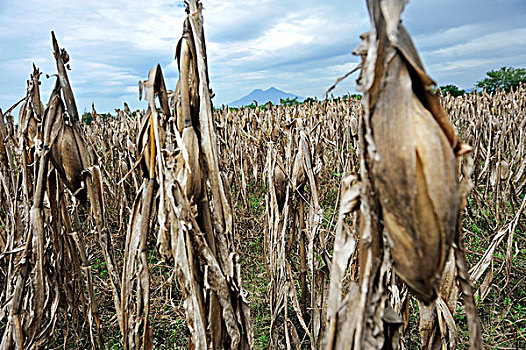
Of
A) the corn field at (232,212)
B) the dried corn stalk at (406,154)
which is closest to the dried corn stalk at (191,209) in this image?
the corn field at (232,212)

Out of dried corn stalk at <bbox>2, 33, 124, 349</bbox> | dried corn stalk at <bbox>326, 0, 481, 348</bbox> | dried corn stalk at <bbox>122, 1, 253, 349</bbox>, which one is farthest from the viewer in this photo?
dried corn stalk at <bbox>2, 33, 124, 349</bbox>

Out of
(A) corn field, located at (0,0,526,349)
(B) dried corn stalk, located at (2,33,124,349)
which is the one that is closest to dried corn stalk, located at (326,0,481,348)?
(A) corn field, located at (0,0,526,349)

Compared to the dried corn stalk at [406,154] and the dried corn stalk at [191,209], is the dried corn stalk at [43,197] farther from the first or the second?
the dried corn stalk at [406,154]

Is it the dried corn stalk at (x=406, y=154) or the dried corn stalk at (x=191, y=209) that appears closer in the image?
the dried corn stalk at (x=406, y=154)

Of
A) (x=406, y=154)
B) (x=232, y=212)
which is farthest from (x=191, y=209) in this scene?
(x=406, y=154)

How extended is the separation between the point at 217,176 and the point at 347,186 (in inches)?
12.8

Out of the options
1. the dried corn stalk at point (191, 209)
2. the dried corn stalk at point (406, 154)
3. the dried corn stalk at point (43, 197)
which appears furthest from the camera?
the dried corn stalk at point (43, 197)

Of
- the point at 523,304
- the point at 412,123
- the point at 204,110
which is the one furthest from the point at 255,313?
the point at 412,123

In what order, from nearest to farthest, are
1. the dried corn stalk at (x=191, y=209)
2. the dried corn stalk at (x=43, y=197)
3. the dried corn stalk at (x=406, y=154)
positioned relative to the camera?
the dried corn stalk at (x=406, y=154), the dried corn stalk at (x=191, y=209), the dried corn stalk at (x=43, y=197)

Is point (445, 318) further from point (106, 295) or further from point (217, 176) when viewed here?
point (106, 295)

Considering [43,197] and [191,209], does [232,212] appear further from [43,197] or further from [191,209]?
[43,197]

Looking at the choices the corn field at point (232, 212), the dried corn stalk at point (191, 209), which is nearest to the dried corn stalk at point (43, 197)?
the corn field at point (232, 212)

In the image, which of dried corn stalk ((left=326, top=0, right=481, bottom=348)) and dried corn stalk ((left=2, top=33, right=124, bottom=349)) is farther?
dried corn stalk ((left=2, top=33, right=124, bottom=349))

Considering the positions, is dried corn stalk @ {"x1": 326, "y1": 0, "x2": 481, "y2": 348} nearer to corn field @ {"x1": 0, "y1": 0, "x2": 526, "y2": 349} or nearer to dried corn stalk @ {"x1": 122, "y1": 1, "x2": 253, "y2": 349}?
corn field @ {"x1": 0, "y1": 0, "x2": 526, "y2": 349}
